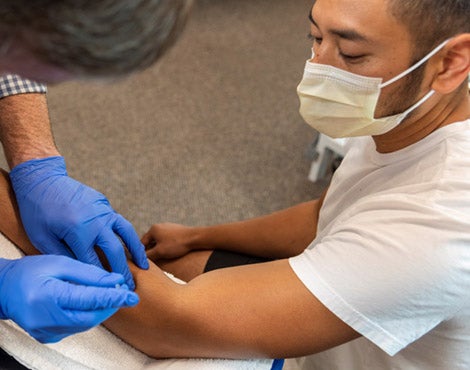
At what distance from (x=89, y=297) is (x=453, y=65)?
76 cm

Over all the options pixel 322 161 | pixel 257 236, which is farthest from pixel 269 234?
pixel 322 161

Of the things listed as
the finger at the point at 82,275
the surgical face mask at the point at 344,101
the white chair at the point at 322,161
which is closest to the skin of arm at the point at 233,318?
the finger at the point at 82,275

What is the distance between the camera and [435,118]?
1042 millimetres

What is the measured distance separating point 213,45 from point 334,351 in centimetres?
230

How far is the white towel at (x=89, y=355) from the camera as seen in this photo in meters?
0.87

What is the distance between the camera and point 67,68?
0.60 metres

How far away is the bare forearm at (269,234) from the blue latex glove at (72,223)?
37 centimetres

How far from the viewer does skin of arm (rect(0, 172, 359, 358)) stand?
0.91m

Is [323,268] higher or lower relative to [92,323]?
higher

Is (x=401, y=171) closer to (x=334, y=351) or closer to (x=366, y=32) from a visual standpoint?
(x=366, y=32)

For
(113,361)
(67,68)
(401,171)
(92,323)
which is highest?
(67,68)

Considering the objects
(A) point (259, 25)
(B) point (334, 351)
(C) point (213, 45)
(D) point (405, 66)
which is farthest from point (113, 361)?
(A) point (259, 25)

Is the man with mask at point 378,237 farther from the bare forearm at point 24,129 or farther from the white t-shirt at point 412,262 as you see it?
the bare forearm at point 24,129

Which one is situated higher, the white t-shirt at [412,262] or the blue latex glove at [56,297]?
the white t-shirt at [412,262]
